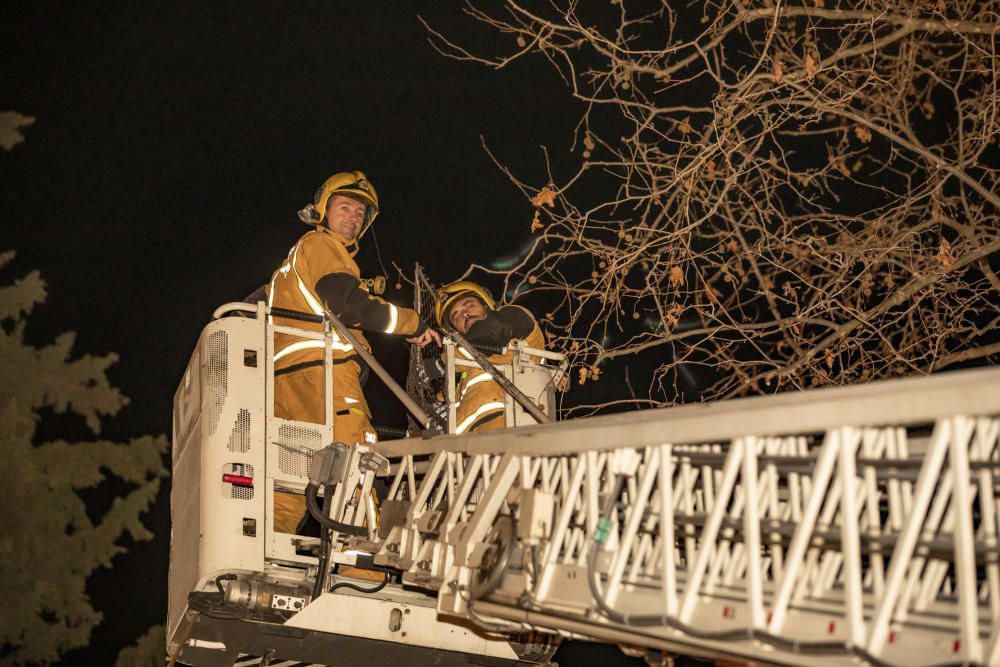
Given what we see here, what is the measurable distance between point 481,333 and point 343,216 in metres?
1.30

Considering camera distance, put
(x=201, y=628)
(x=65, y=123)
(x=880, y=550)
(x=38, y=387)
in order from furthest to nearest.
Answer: (x=65, y=123), (x=38, y=387), (x=201, y=628), (x=880, y=550)

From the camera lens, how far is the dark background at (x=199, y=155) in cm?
1969

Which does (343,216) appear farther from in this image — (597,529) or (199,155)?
(199,155)

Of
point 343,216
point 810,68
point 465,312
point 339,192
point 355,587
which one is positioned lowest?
point 355,587

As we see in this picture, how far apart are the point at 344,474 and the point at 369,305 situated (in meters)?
1.19

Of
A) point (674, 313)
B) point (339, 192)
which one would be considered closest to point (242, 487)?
point (339, 192)

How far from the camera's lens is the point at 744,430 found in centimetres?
365

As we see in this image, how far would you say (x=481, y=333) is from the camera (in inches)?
325

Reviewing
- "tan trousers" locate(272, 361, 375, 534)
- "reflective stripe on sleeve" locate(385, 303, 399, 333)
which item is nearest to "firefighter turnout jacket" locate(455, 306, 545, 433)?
"reflective stripe on sleeve" locate(385, 303, 399, 333)

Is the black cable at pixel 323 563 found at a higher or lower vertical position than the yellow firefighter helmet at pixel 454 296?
lower

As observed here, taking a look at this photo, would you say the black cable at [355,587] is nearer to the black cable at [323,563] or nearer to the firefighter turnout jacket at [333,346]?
the black cable at [323,563]

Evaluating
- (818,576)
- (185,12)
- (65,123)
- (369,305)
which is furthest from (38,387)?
(818,576)

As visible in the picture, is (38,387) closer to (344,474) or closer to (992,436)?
(344,474)

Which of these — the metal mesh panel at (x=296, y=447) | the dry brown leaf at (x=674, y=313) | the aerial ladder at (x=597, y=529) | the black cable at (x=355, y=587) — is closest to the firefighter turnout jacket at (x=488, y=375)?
the aerial ladder at (x=597, y=529)
